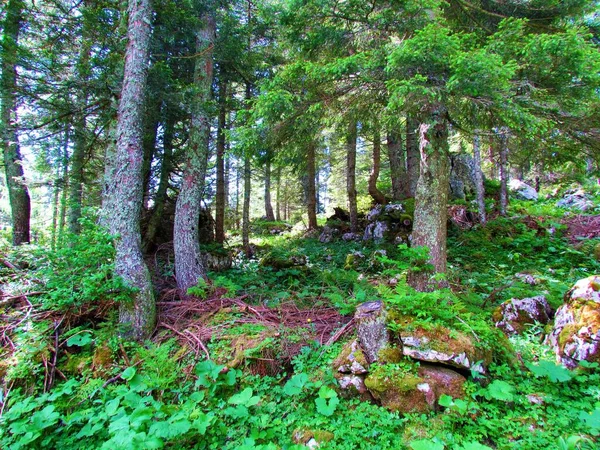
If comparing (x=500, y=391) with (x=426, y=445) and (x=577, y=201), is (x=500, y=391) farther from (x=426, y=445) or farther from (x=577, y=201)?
(x=577, y=201)

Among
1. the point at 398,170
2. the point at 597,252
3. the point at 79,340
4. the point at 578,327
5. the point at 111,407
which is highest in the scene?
the point at 398,170

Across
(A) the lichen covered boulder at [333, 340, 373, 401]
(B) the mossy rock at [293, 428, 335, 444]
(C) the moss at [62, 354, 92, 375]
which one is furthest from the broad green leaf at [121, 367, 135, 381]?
(A) the lichen covered boulder at [333, 340, 373, 401]

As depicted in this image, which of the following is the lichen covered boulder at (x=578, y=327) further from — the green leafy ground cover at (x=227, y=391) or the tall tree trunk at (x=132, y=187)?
the tall tree trunk at (x=132, y=187)

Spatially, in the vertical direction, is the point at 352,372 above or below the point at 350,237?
below

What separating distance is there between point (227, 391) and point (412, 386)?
2.12 meters

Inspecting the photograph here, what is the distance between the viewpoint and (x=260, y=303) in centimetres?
548

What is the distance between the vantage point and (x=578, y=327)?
309 cm

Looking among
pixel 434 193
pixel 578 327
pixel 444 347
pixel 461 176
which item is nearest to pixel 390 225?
pixel 434 193

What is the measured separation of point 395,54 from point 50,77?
6544mm

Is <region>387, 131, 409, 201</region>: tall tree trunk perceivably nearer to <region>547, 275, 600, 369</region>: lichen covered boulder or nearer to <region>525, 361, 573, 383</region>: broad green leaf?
<region>547, 275, 600, 369</region>: lichen covered boulder

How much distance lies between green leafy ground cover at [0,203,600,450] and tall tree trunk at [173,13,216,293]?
173 centimetres

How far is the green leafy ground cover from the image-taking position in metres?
2.59

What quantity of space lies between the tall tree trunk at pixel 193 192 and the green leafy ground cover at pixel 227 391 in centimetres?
173

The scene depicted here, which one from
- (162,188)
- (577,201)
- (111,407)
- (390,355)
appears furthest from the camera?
(577,201)
